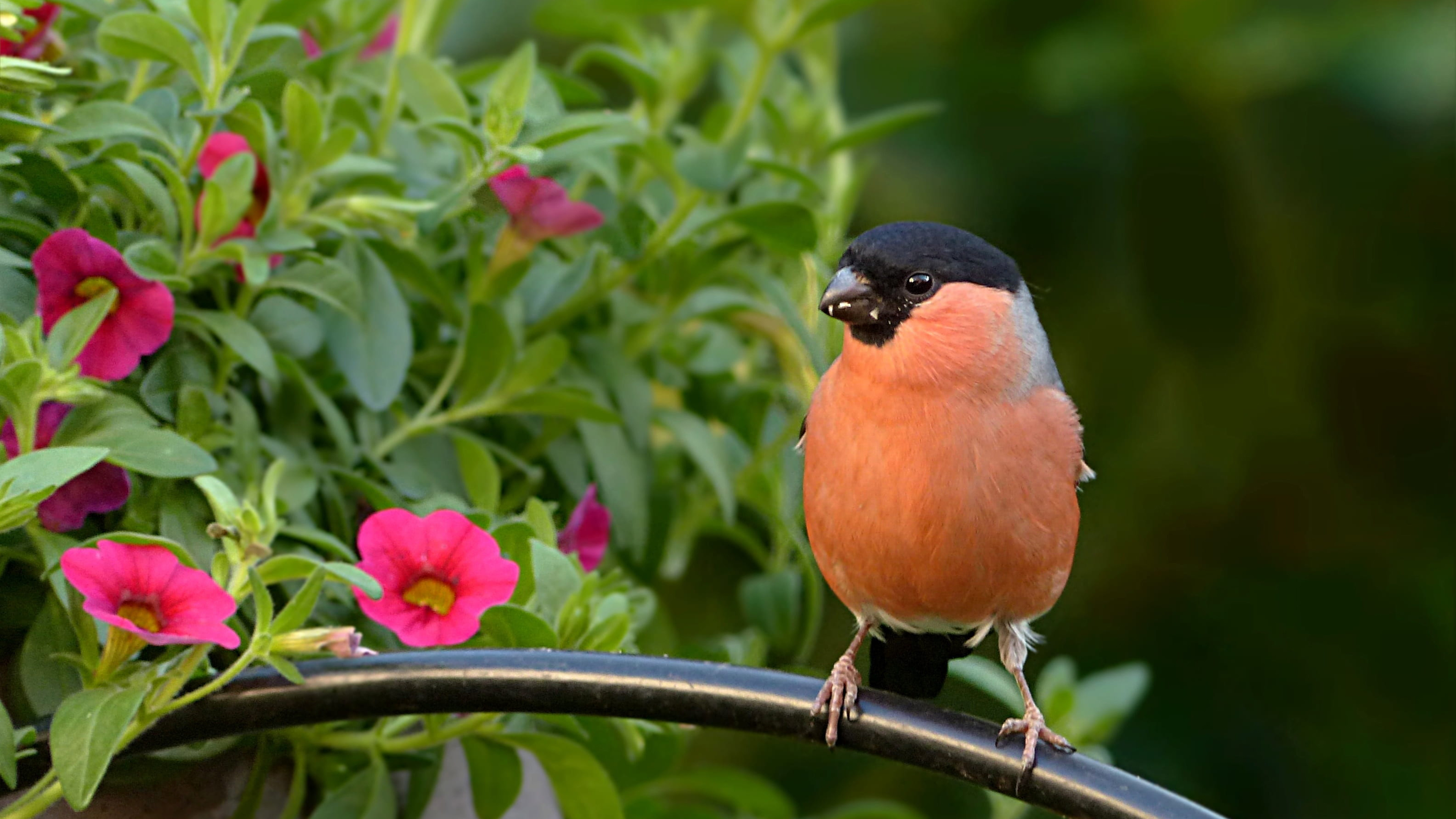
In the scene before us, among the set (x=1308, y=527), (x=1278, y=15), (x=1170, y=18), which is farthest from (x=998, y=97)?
(x=1308, y=527)

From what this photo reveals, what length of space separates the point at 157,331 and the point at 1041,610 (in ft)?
1.90

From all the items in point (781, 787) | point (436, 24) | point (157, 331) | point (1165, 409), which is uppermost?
point (436, 24)

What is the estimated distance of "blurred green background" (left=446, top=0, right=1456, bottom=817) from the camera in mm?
2072

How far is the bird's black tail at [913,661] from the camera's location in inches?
43.3

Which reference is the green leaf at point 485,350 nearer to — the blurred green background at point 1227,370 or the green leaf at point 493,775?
the green leaf at point 493,775

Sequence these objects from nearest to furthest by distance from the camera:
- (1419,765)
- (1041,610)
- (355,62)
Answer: (1041,610)
(355,62)
(1419,765)

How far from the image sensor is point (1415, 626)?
2.13 metres

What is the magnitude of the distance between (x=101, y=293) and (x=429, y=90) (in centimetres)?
29

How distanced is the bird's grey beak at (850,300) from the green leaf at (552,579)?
223mm

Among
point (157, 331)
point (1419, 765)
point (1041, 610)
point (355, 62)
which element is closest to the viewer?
point (157, 331)

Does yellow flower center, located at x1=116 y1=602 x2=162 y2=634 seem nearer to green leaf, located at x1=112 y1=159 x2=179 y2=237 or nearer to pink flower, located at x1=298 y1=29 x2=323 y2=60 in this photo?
green leaf, located at x1=112 y1=159 x2=179 y2=237

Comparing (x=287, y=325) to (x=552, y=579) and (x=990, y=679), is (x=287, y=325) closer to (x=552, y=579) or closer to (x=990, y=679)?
(x=552, y=579)

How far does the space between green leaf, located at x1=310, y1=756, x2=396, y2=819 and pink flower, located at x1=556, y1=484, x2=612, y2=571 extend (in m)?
0.20

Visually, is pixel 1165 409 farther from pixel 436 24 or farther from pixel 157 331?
pixel 157 331
